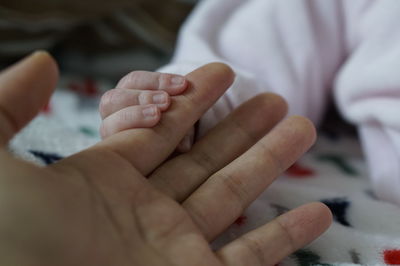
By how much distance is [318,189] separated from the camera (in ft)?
1.93

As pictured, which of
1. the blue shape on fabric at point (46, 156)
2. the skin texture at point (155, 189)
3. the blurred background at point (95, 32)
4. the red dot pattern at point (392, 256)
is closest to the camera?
the skin texture at point (155, 189)

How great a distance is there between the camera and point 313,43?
721 mm

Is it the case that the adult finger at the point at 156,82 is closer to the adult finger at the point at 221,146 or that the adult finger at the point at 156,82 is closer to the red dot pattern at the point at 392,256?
the adult finger at the point at 221,146

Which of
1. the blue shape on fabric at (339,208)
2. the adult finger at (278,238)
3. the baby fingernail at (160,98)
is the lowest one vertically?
the blue shape on fabric at (339,208)

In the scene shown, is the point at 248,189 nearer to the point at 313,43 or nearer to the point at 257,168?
the point at 257,168

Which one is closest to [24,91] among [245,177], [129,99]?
[129,99]

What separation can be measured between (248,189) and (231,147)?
6cm

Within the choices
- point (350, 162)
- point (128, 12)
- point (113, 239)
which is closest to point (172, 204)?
point (113, 239)

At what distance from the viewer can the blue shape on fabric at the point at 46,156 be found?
0.58 m

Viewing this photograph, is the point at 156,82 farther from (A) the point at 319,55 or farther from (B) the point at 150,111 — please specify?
(A) the point at 319,55

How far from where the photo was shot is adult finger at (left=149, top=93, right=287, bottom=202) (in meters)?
0.48

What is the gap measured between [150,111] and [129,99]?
0.04 m

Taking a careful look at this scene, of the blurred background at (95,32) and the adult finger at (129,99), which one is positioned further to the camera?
the blurred background at (95,32)

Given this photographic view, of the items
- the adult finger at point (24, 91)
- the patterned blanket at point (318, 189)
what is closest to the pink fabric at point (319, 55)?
the patterned blanket at point (318, 189)
